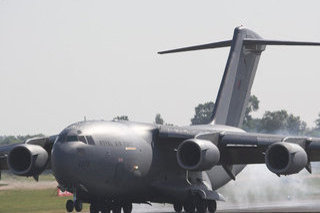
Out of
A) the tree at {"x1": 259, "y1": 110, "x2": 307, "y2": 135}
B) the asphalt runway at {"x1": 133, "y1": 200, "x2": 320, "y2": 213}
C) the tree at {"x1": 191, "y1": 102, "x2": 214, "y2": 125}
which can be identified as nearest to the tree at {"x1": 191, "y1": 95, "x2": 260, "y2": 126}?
the tree at {"x1": 191, "y1": 102, "x2": 214, "y2": 125}

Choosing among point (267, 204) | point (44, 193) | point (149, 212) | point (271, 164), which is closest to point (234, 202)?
point (267, 204)

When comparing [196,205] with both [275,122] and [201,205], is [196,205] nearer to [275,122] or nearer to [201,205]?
[201,205]

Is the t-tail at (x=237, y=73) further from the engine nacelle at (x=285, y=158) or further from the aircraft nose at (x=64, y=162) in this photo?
the aircraft nose at (x=64, y=162)

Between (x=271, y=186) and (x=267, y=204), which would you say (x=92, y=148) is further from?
(x=271, y=186)

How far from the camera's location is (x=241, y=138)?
30.8m

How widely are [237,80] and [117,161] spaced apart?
10664mm

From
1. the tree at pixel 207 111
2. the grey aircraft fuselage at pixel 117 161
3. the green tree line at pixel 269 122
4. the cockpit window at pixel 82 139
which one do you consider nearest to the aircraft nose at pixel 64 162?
the grey aircraft fuselage at pixel 117 161

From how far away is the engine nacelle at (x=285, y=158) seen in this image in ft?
93.8

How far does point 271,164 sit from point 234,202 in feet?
46.1

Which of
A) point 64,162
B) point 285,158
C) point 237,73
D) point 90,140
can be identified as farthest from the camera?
point 237,73

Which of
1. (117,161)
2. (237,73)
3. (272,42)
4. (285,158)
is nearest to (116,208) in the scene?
(117,161)

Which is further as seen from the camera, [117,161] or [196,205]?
[196,205]

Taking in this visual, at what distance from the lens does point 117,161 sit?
28.7 m

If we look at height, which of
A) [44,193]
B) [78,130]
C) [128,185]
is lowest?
[44,193]
